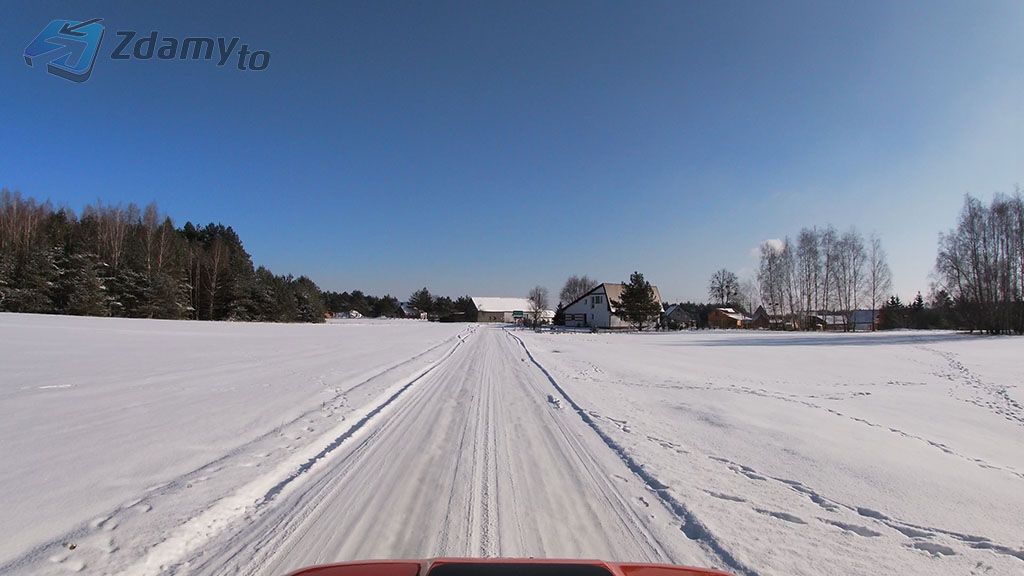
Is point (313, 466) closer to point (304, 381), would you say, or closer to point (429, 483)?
point (429, 483)

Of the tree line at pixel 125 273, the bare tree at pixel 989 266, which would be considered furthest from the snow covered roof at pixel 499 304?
the bare tree at pixel 989 266

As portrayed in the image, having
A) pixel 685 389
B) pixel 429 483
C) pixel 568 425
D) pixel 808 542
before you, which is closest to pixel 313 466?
pixel 429 483

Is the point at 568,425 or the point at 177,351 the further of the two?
the point at 177,351

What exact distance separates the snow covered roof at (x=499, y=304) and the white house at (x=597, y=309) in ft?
124

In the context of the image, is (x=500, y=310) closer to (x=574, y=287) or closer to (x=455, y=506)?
(x=574, y=287)

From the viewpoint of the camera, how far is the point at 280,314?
180ft

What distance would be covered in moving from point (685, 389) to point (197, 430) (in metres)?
9.77

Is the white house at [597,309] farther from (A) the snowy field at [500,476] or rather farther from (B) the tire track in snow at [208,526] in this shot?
(B) the tire track in snow at [208,526]

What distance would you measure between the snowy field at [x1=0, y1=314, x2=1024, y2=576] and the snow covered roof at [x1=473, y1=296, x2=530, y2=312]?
10236 cm

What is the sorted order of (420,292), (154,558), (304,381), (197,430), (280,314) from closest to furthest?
(154,558) → (197,430) → (304,381) → (280,314) → (420,292)

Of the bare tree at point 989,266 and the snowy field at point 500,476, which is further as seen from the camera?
the bare tree at point 989,266

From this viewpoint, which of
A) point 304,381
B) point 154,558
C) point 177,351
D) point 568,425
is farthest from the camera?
point 177,351

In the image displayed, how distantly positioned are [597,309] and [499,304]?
4900 centimetres

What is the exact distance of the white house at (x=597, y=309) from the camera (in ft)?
211
